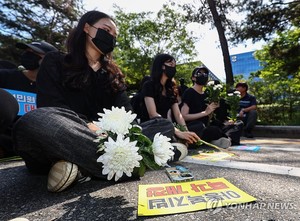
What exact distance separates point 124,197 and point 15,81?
2249 millimetres

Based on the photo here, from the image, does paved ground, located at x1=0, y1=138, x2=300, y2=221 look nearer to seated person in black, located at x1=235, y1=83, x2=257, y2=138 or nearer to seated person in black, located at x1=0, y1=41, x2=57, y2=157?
seated person in black, located at x1=0, y1=41, x2=57, y2=157

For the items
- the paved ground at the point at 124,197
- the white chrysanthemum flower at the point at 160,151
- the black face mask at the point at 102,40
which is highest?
the black face mask at the point at 102,40

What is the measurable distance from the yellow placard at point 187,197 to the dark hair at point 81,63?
84 centimetres

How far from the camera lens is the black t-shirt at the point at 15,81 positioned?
2818 millimetres

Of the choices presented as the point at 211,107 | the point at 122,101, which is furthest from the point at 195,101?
the point at 122,101

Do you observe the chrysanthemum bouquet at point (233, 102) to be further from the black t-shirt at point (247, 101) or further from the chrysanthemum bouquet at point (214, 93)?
the black t-shirt at point (247, 101)

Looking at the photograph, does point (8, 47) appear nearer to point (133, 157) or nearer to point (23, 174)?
point (23, 174)

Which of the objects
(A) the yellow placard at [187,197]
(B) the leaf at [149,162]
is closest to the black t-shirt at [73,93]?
(B) the leaf at [149,162]

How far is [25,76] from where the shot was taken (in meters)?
2.94

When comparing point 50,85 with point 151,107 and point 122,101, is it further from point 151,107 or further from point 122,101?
point 151,107

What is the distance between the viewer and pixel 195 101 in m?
3.57

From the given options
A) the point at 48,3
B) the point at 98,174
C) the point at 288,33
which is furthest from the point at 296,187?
the point at 48,3

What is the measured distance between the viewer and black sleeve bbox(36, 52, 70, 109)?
1.63 m

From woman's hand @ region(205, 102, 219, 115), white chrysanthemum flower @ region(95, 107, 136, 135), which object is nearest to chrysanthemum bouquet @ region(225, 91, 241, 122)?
woman's hand @ region(205, 102, 219, 115)
